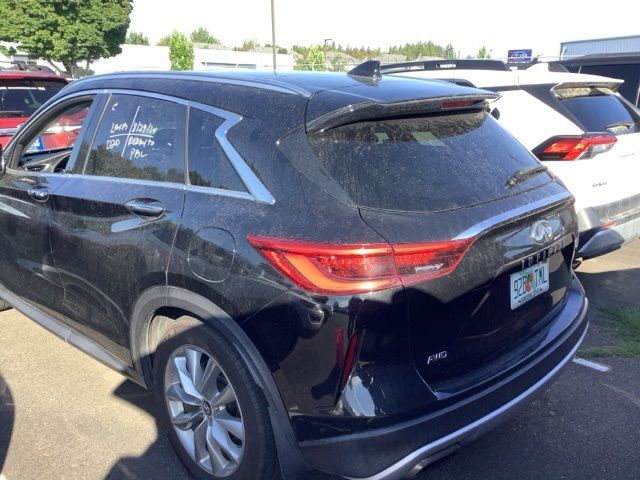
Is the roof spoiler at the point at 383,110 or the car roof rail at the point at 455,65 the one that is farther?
the car roof rail at the point at 455,65

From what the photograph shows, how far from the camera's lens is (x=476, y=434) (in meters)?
2.26

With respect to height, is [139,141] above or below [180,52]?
above

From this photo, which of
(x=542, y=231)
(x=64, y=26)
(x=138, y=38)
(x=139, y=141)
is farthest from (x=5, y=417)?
(x=138, y=38)

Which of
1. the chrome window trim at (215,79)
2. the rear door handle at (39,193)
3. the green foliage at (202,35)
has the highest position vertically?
the chrome window trim at (215,79)

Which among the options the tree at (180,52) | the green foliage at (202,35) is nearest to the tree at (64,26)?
the tree at (180,52)

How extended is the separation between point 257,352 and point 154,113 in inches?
53.9

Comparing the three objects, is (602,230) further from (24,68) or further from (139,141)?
(24,68)

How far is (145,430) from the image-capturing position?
10.4ft

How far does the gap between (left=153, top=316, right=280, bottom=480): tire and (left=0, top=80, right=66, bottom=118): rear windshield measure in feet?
20.2

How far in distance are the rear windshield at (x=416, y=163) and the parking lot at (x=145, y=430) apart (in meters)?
1.09

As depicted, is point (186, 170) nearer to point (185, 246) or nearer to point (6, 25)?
point (185, 246)

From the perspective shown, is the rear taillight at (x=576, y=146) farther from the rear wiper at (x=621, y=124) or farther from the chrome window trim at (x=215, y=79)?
the chrome window trim at (x=215, y=79)

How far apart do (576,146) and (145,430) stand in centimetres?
344

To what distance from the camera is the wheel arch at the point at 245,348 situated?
2217 millimetres
